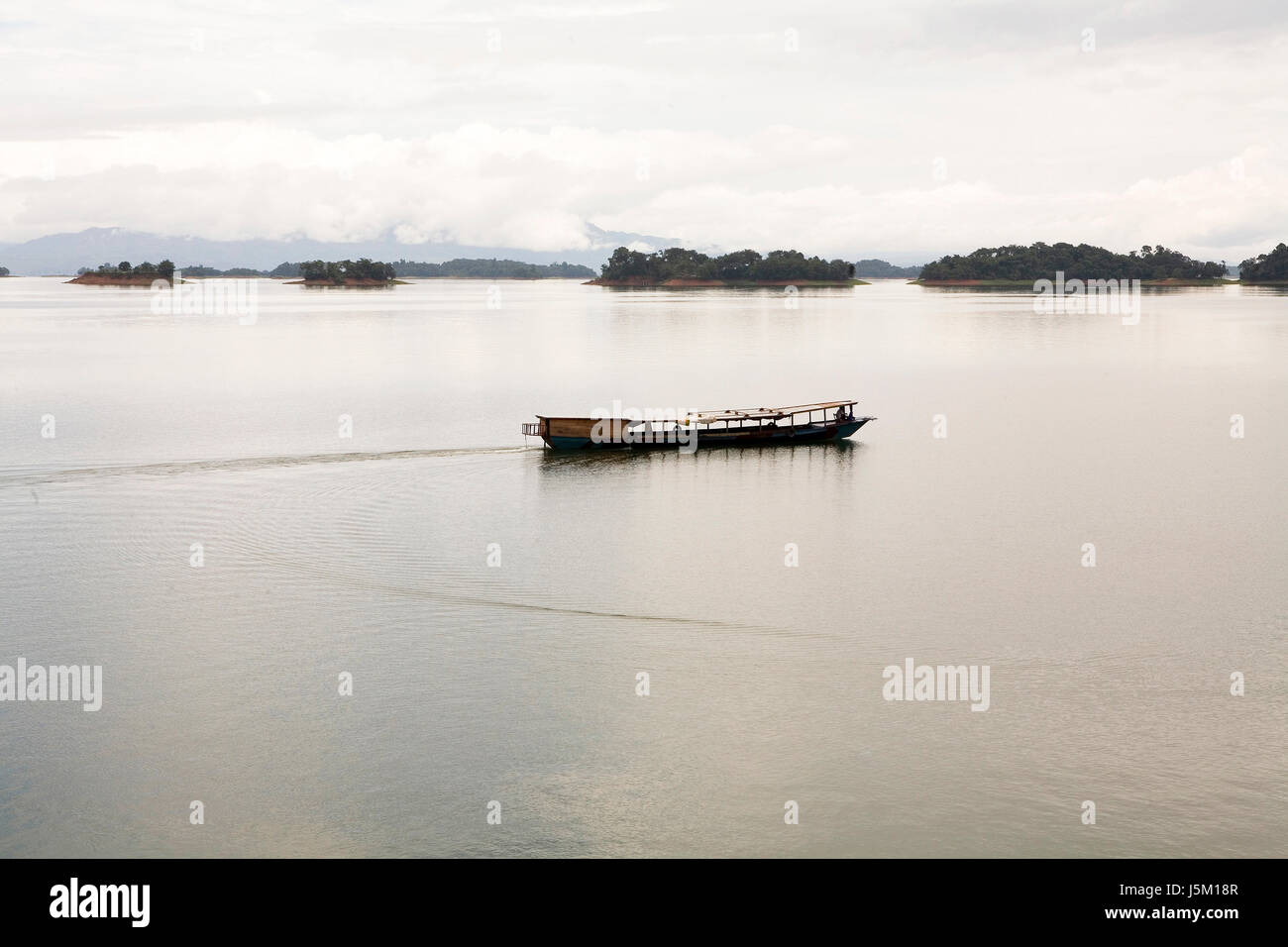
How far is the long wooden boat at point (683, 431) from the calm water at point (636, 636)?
3.62ft

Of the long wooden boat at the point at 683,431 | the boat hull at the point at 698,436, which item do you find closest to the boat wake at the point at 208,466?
the boat hull at the point at 698,436

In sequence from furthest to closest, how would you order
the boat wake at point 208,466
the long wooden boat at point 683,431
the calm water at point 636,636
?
the long wooden boat at point 683,431 < the boat wake at point 208,466 < the calm water at point 636,636

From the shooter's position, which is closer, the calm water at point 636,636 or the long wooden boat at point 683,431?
the calm water at point 636,636

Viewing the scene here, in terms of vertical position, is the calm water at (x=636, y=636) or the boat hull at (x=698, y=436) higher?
the boat hull at (x=698, y=436)

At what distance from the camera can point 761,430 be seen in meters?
46.3

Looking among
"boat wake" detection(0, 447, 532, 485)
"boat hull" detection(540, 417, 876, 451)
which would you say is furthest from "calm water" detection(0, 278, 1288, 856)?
"boat hull" detection(540, 417, 876, 451)

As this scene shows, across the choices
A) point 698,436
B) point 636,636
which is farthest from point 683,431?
point 636,636

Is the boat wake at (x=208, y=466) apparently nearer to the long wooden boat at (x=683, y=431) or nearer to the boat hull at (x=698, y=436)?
the boat hull at (x=698, y=436)

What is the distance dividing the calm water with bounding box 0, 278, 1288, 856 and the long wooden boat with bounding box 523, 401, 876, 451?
1103mm

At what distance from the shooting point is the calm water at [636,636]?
56.4 ft

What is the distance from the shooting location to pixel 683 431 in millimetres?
45000
